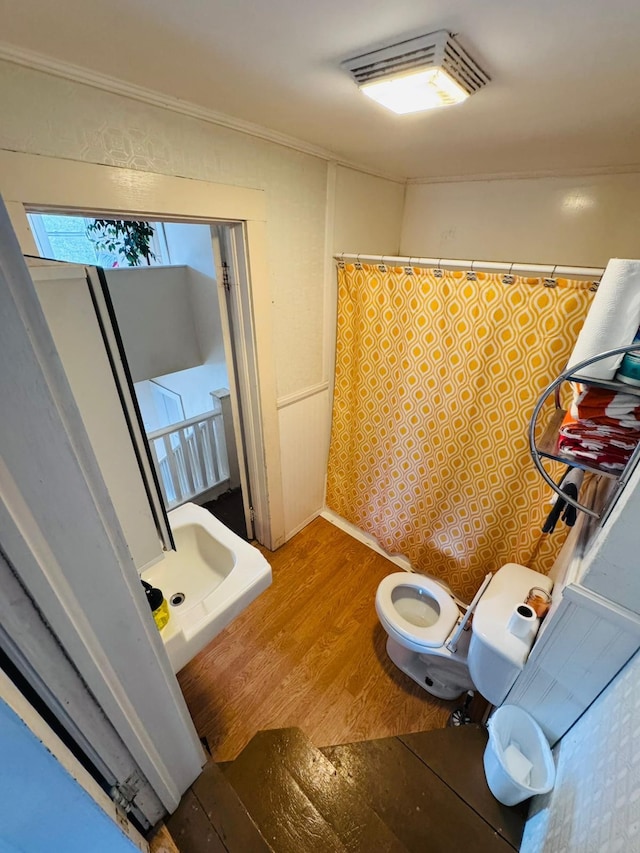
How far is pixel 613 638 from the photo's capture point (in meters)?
0.87

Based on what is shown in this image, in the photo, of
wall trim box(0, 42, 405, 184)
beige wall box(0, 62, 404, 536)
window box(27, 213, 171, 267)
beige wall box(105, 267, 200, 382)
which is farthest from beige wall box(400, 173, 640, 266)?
window box(27, 213, 171, 267)

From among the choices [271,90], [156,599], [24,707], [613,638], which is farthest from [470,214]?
[24,707]

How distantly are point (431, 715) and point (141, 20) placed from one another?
229 centimetres

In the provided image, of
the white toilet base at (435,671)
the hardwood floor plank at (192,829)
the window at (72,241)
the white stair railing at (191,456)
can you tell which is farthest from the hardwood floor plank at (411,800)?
the window at (72,241)

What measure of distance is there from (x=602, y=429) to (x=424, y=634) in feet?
3.47

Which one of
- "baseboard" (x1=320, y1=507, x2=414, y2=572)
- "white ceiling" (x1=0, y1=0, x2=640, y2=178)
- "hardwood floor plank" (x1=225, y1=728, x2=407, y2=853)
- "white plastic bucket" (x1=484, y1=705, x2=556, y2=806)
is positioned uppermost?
"white ceiling" (x1=0, y1=0, x2=640, y2=178)

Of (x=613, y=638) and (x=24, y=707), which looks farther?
(x=613, y=638)

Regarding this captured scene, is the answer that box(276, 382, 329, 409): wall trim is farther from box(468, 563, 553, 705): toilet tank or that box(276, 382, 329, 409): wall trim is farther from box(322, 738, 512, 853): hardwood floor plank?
box(322, 738, 512, 853): hardwood floor plank

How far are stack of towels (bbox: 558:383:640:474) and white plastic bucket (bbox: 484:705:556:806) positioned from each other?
35.7 inches

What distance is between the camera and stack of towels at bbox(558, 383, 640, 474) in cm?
83

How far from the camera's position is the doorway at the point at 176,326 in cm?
225

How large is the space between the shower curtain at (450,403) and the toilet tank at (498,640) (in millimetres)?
347

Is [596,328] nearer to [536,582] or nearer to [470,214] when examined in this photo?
[536,582]

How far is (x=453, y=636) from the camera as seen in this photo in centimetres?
136
